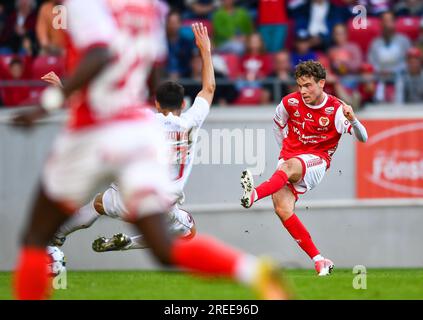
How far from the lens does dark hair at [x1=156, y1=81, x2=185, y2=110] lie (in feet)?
Result: 31.3

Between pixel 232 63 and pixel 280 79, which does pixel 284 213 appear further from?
pixel 232 63

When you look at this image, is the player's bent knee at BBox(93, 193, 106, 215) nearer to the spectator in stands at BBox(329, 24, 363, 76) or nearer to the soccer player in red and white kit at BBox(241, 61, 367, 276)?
the soccer player in red and white kit at BBox(241, 61, 367, 276)

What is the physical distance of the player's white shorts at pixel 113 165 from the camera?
5.84 m

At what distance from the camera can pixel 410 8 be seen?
1645 cm

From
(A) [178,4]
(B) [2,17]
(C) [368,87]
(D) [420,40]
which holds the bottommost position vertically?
(C) [368,87]

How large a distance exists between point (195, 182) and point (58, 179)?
7.56 m

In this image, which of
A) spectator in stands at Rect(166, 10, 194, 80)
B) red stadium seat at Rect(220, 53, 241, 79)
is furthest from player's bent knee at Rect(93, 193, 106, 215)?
red stadium seat at Rect(220, 53, 241, 79)

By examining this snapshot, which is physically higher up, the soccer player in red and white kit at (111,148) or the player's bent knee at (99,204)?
the soccer player in red and white kit at (111,148)

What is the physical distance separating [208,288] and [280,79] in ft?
19.0

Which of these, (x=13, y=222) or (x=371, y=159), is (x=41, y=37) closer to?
(x=13, y=222)

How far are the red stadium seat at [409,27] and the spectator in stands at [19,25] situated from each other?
5.28 meters

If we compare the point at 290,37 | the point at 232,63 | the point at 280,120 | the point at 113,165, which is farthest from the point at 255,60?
the point at 113,165

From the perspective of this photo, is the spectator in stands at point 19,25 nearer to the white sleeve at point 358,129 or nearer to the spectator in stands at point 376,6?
the spectator in stands at point 376,6

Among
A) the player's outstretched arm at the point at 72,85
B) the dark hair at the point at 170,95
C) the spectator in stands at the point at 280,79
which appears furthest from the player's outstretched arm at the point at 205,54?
the spectator in stands at the point at 280,79
